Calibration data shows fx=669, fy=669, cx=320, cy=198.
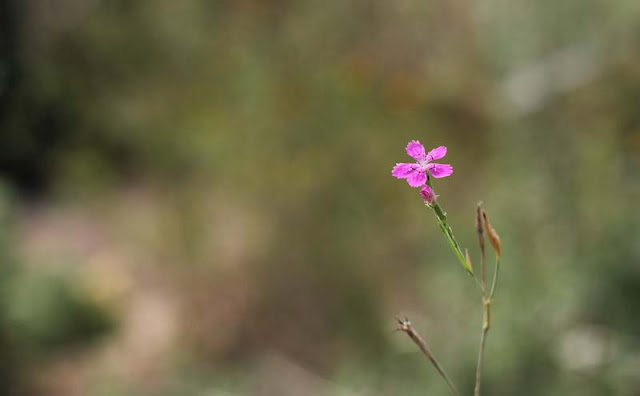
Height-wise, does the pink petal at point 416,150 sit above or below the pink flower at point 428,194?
above

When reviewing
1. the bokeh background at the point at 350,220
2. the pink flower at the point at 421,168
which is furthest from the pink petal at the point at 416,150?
the bokeh background at the point at 350,220

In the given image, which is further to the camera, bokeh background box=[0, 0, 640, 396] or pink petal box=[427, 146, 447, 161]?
bokeh background box=[0, 0, 640, 396]

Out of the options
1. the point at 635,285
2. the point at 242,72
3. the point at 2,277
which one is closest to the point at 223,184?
the point at 242,72

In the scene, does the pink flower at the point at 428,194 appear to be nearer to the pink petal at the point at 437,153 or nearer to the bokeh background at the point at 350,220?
the pink petal at the point at 437,153

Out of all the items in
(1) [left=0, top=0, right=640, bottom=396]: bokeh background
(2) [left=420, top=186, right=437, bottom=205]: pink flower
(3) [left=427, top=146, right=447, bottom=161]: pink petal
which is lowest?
(2) [left=420, top=186, right=437, bottom=205]: pink flower

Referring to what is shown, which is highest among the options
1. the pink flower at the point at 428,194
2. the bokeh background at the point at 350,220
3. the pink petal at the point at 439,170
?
the bokeh background at the point at 350,220

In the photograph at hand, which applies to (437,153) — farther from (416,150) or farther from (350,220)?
(350,220)

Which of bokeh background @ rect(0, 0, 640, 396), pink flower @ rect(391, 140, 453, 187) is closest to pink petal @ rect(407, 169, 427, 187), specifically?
pink flower @ rect(391, 140, 453, 187)

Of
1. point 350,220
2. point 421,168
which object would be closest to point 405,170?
point 421,168

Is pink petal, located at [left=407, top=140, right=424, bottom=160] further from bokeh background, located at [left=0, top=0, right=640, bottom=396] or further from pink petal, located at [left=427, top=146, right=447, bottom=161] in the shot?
bokeh background, located at [left=0, top=0, right=640, bottom=396]
